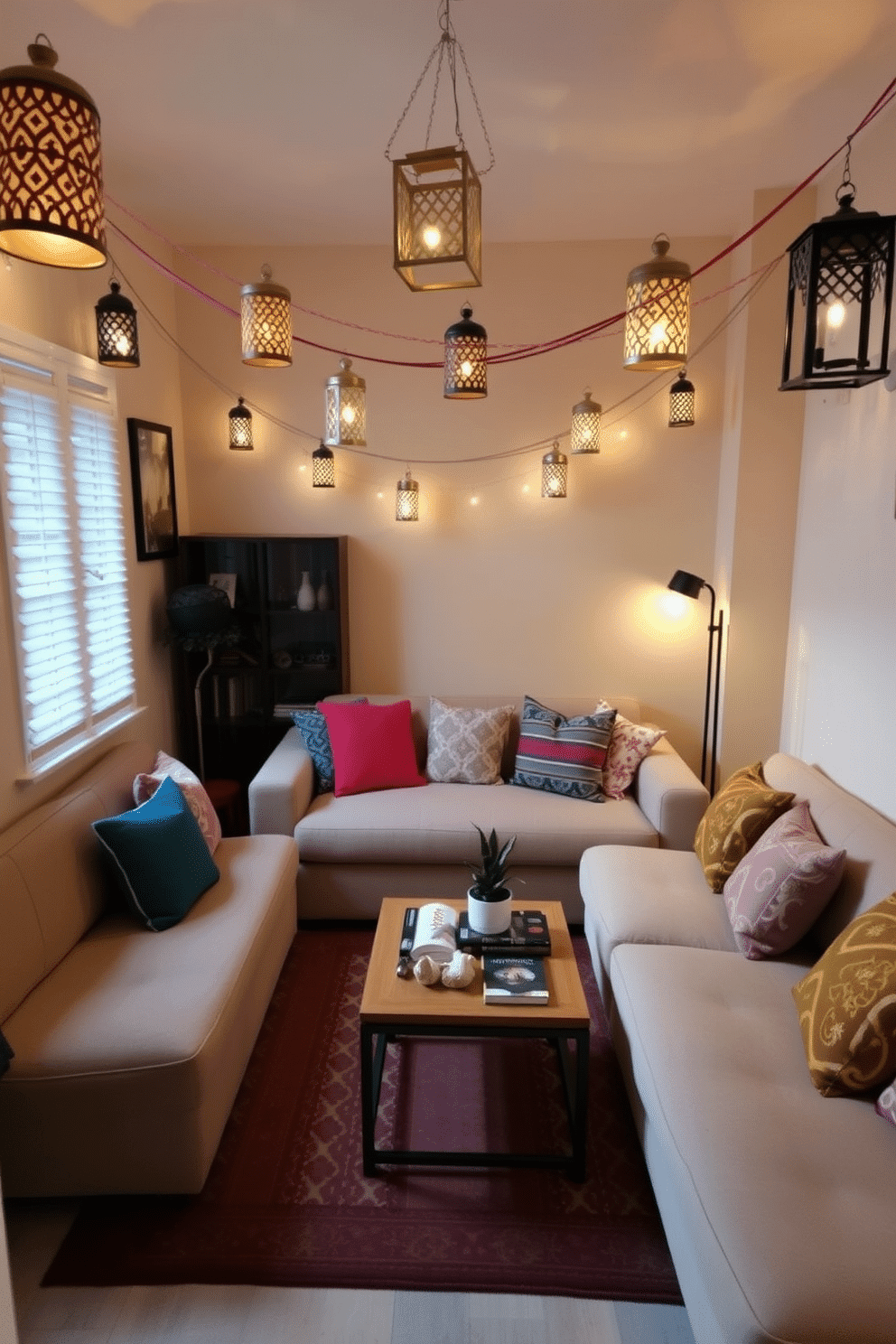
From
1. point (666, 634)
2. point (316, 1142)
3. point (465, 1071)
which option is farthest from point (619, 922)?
point (666, 634)

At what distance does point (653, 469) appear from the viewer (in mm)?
4172

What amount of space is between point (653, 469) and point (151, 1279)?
3.68 m

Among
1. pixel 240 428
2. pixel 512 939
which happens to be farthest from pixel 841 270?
pixel 240 428

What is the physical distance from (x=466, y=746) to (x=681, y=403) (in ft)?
6.07

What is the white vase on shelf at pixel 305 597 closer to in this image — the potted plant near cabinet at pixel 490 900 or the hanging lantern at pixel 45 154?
the potted plant near cabinet at pixel 490 900

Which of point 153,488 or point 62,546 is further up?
point 153,488

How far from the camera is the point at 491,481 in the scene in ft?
13.9

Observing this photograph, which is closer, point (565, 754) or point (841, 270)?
point (841, 270)

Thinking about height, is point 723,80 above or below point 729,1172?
above

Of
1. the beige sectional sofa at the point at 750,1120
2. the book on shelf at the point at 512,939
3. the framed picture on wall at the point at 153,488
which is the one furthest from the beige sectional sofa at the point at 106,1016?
the framed picture on wall at the point at 153,488

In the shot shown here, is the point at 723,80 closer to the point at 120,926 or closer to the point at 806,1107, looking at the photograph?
the point at 806,1107

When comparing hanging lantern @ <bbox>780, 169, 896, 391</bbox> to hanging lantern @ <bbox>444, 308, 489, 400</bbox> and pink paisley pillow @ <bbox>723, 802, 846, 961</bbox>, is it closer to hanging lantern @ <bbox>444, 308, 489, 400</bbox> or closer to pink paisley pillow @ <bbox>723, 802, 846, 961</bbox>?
hanging lantern @ <bbox>444, 308, 489, 400</bbox>

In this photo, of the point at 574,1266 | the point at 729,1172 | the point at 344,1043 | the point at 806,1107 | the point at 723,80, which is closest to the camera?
the point at 729,1172

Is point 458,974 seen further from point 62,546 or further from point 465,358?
point 62,546
